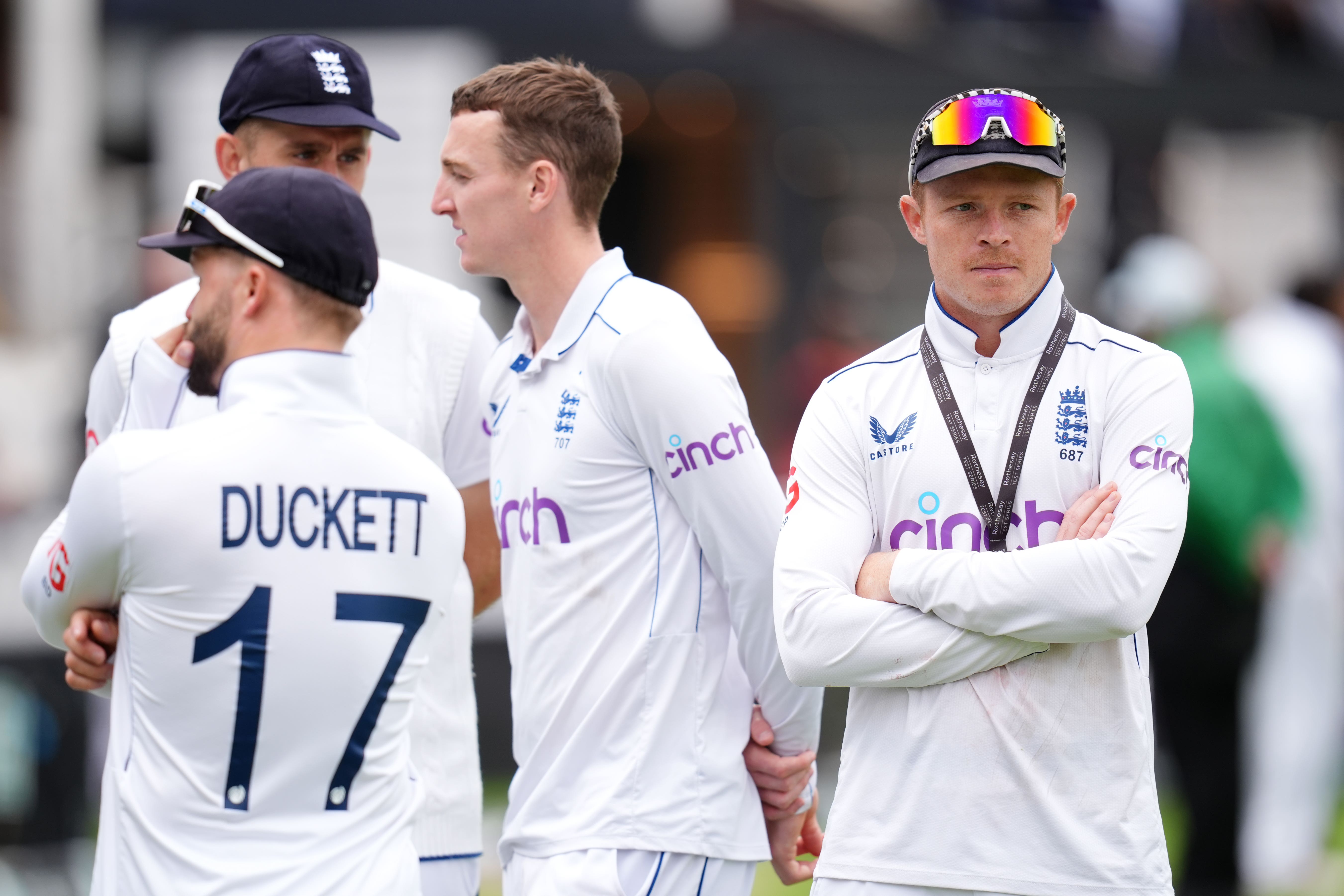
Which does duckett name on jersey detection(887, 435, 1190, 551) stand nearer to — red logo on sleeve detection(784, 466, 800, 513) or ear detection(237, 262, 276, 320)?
red logo on sleeve detection(784, 466, 800, 513)

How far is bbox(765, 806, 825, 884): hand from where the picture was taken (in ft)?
12.8

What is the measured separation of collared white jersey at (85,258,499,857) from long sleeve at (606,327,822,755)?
2.13 ft

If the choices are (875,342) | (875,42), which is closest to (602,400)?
(875,42)

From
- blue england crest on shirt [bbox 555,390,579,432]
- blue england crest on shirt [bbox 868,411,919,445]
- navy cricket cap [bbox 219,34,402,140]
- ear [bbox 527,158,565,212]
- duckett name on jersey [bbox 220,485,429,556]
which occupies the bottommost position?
duckett name on jersey [bbox 220,485,429,556]

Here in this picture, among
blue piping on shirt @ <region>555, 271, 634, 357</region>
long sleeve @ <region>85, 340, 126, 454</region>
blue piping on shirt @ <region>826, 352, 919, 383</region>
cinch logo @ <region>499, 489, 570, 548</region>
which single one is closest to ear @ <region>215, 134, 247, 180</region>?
long sleeve @ <region>85, 340, 126, 454</region>

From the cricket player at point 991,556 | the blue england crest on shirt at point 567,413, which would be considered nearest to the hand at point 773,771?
the cricket player at point 991,556

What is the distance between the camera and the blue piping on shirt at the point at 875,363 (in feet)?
11.8

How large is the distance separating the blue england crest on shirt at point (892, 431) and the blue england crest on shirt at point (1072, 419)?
0.28 meters

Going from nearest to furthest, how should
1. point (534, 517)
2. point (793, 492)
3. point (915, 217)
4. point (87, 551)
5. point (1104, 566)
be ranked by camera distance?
point (87, 551)
point (1104, 566)
point (793, 492)
point (915, 217)
point (534, 517)

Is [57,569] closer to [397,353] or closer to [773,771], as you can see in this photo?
[397,353]

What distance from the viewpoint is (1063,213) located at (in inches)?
144

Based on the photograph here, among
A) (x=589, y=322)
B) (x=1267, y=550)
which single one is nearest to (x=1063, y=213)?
(x=589, y=322)

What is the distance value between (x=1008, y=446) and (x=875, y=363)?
381mm

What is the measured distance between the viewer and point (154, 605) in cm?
297
